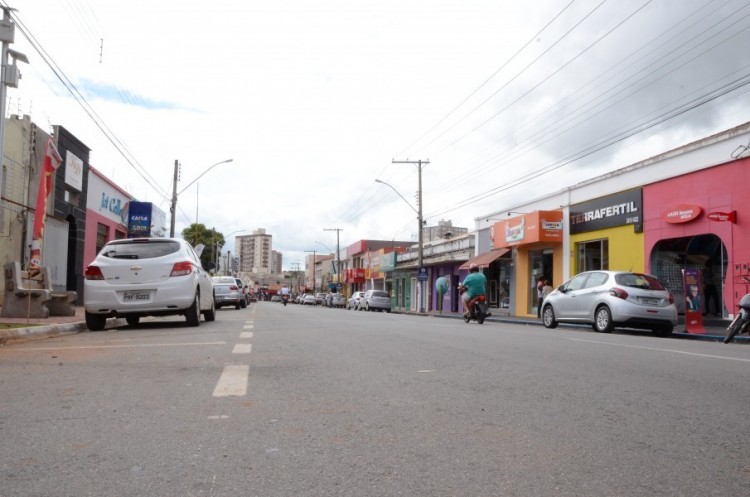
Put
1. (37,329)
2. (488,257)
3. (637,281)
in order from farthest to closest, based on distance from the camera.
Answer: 1. (488,257)
2. (637,281)
3. (37,329)

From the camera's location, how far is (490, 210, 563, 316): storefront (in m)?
26.3

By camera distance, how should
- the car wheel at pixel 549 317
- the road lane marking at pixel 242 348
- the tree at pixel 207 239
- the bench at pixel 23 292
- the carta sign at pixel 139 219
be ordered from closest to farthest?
the road lane marking at pixel 242 348, the bench at pixel 23 292, the car wheel at pixel 549 317, the carta sign at pixel 139 219, the tree at pixel 207 239

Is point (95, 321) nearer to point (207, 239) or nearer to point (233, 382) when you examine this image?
point (233, 382)

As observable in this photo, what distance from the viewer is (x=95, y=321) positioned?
452 inches

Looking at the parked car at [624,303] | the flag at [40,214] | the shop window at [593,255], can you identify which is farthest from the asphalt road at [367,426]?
the shop window at [593,255]

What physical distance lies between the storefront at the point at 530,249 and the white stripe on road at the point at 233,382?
21773 mm

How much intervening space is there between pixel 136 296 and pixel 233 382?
6448 mm

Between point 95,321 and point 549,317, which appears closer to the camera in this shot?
point 95,321

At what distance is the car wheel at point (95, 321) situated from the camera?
11.4m

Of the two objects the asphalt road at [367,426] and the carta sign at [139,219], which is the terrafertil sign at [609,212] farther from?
the carta sign at [139,219]

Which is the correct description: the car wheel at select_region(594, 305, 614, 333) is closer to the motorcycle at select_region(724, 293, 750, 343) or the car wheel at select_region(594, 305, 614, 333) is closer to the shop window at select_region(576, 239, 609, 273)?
the motorcycle at select_region(724, 293, 750, 343)

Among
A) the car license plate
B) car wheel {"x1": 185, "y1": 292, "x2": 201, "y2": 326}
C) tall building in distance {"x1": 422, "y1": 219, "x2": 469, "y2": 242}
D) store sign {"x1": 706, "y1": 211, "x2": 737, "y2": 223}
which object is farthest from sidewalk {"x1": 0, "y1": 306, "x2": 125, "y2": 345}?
tall building in distance {"x1": 422, "y1": 219, "x2": 469, "y2": 242}

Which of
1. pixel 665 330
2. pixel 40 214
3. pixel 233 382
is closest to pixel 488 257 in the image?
pixel 665 330

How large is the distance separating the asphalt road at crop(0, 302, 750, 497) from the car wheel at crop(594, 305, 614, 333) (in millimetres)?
8186
